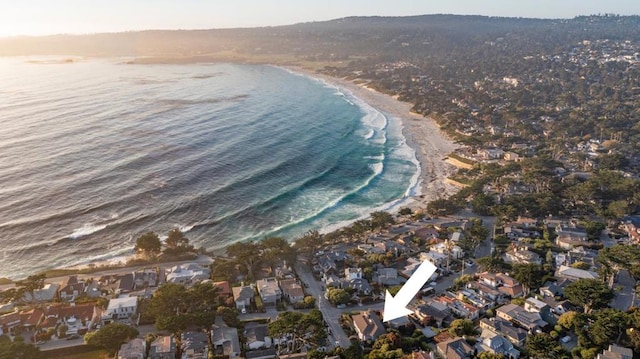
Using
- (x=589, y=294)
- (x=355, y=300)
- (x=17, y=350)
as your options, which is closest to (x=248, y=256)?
(x=355, y=300)

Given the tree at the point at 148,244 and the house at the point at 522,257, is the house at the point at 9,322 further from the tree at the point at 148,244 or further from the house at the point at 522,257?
the house at the point at 522,257

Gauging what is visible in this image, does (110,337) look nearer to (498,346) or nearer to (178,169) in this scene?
(498,346)

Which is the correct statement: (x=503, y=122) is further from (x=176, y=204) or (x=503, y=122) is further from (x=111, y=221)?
(x=111, y=221)

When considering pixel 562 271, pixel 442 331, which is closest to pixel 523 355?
pixel 442 331

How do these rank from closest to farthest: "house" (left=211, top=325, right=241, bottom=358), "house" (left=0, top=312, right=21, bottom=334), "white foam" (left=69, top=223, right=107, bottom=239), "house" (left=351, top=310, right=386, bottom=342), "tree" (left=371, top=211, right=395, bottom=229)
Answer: "house" (left=211, top=325, right=241, bottom=358) → "house" (left=351, top=310, right=386, bottom=342) → "house" (left=0, top=312, right=21, bottom=334) → "white foam" (left=69, top=223, right=107, bottom=239) → "tree" (left=371, top=211, right=395, bottom=229)

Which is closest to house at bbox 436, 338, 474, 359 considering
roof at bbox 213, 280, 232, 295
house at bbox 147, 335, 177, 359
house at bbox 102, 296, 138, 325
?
roof at bbox 213, 280, 232, 295

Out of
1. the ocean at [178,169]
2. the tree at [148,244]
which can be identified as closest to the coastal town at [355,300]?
the tree at [148,244]

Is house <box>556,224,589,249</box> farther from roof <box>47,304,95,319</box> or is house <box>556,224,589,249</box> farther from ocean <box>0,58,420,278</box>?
roof <box>47,304,95,319</box>
